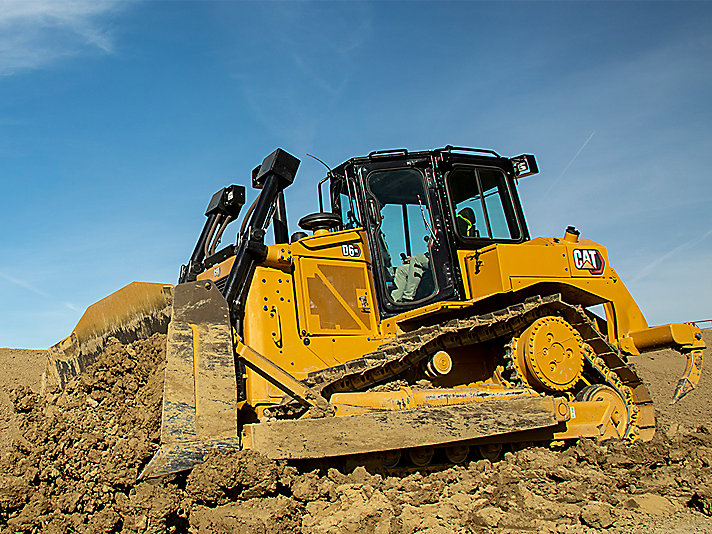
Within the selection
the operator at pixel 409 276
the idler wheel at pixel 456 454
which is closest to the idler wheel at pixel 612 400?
the idler wheel at pixel 456 454

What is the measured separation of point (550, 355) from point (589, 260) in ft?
4.15

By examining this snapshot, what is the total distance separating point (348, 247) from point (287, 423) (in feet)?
8.33

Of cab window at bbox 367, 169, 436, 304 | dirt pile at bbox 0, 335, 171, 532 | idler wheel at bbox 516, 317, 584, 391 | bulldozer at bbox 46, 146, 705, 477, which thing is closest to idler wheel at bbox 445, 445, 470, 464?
bulldozer at bbox 46, 146, 705, 477

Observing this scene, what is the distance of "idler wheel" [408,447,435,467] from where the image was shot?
551 centimetres

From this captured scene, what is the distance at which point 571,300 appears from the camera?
6.71m

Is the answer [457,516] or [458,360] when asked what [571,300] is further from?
[457,516]

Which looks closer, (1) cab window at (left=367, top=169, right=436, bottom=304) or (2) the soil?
(2) the soil

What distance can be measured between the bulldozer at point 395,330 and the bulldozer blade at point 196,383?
0.01 metres

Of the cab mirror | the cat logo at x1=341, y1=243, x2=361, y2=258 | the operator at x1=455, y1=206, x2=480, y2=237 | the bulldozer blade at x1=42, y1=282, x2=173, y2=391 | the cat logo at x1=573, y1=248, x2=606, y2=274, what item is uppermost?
the cab mirror

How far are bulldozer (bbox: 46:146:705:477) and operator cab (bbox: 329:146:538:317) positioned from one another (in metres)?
0.02

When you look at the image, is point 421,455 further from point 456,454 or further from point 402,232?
point 402,232

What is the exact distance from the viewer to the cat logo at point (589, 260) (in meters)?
6.53

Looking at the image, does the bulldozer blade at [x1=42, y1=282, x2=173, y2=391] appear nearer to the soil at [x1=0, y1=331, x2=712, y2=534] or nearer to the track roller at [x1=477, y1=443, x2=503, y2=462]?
the soil at [x1=0, y1=331, x2=712, y2=534]

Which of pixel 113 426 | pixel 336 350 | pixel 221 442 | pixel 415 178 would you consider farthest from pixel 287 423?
pixel 415 178
